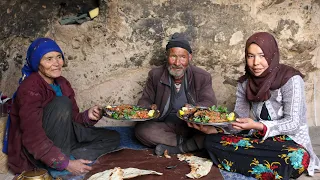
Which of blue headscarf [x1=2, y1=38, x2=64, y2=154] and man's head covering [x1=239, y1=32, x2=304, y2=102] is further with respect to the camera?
blue headscarf [x1=2, y1=38, x2=64, y2=154]

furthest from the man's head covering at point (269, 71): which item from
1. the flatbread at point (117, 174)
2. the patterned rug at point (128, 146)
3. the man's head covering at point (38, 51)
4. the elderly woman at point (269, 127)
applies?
the man's head covering at point (38, 51)

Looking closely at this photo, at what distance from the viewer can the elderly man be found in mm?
3740

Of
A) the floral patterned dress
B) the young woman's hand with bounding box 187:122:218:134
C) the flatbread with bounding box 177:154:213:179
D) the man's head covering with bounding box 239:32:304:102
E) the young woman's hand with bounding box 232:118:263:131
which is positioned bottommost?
the flatbread with bounding box 177:154:213:179

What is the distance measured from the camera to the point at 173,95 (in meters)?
3.94

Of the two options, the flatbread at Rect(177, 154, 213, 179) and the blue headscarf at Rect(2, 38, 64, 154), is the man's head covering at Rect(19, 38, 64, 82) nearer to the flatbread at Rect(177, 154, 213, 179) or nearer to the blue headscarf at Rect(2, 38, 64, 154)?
the blue headscarf at Rect(2, 38, 64, 154)

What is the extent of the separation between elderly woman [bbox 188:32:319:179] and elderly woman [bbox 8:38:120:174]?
→ 117 centimetres

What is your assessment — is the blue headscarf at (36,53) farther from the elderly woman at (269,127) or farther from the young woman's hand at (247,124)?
the young woman's hand at (247,124)

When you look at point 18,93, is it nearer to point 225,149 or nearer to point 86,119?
point 86,119

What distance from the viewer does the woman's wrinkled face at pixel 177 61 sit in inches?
148

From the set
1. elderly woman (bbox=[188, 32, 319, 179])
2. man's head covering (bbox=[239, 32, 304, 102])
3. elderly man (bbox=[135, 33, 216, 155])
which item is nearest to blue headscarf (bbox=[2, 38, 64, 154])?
elderly man (bbox=[135, 33, 216, 155])

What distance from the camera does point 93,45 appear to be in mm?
4500

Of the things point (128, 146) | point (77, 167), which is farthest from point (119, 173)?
point (128, 146)

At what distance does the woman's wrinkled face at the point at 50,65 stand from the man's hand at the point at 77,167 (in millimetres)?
768

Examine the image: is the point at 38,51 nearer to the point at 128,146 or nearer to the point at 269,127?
the point at 128,146
